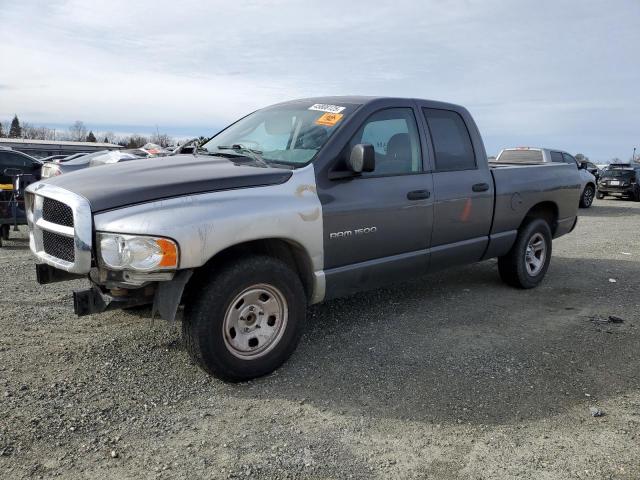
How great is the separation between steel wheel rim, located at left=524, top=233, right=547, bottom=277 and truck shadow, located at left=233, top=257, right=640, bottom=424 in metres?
0.27

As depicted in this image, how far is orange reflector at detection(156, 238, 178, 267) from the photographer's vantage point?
3037 millimetres

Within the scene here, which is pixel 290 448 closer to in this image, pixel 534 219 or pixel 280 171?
pixel 280 171

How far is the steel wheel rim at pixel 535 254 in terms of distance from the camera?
20.1 ft

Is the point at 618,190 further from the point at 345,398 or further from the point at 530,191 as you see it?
the point at 345,398

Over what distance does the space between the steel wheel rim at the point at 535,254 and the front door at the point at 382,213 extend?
2.05 metres

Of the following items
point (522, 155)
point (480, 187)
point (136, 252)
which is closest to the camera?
point (136, 252)

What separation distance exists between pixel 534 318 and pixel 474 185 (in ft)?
4.67

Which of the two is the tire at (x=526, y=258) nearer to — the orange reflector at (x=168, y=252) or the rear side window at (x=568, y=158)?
the orange reflector at (x=168, y=252)

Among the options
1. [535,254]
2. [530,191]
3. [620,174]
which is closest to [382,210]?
[530,191]

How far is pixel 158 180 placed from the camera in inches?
133

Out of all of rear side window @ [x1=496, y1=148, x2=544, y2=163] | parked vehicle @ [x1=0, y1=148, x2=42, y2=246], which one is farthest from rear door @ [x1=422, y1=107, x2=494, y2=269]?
rear side window @ [x1=496, y1=148, x2=544, y2=163]

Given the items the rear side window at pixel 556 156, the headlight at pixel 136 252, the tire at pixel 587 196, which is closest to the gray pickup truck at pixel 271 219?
the headlight at pixel 136 252

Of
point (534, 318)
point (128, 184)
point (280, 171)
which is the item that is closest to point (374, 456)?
point (280, 171)

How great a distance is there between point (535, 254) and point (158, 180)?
15.3ft
